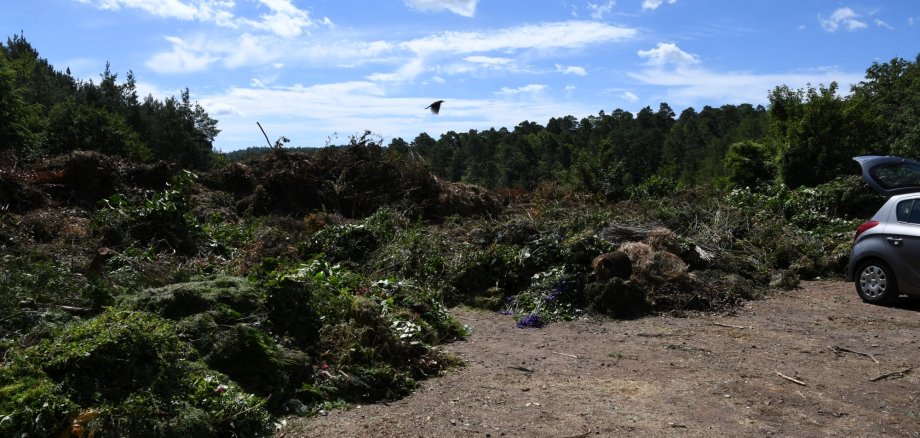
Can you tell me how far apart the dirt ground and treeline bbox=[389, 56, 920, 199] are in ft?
36.9

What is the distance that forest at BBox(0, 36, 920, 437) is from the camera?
4270 mm

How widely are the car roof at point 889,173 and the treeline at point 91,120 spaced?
15.1m

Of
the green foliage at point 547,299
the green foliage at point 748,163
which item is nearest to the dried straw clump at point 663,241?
the green foliage at point 547,299

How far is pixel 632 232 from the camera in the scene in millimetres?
11055

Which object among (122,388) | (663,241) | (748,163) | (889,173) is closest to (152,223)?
(122,388)

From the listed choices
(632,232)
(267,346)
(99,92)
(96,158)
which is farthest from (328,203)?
(99,92)

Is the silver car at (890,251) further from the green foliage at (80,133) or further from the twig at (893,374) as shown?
the green foliage at (80,133)

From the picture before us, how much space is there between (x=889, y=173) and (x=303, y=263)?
8409mm

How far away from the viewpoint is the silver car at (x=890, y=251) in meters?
8.13

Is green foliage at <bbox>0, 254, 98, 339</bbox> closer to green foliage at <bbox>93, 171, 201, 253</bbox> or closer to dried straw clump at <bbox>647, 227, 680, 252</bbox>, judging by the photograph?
green foliage at <bbox>93, 171, 201, 253</bbox>

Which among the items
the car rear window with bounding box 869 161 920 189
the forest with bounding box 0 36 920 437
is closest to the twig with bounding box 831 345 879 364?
the forest with bounding box 0 36 920 437

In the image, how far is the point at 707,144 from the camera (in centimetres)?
7806

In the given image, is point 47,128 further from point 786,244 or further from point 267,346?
point 786,244

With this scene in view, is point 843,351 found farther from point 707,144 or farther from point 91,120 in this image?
point 707,144
